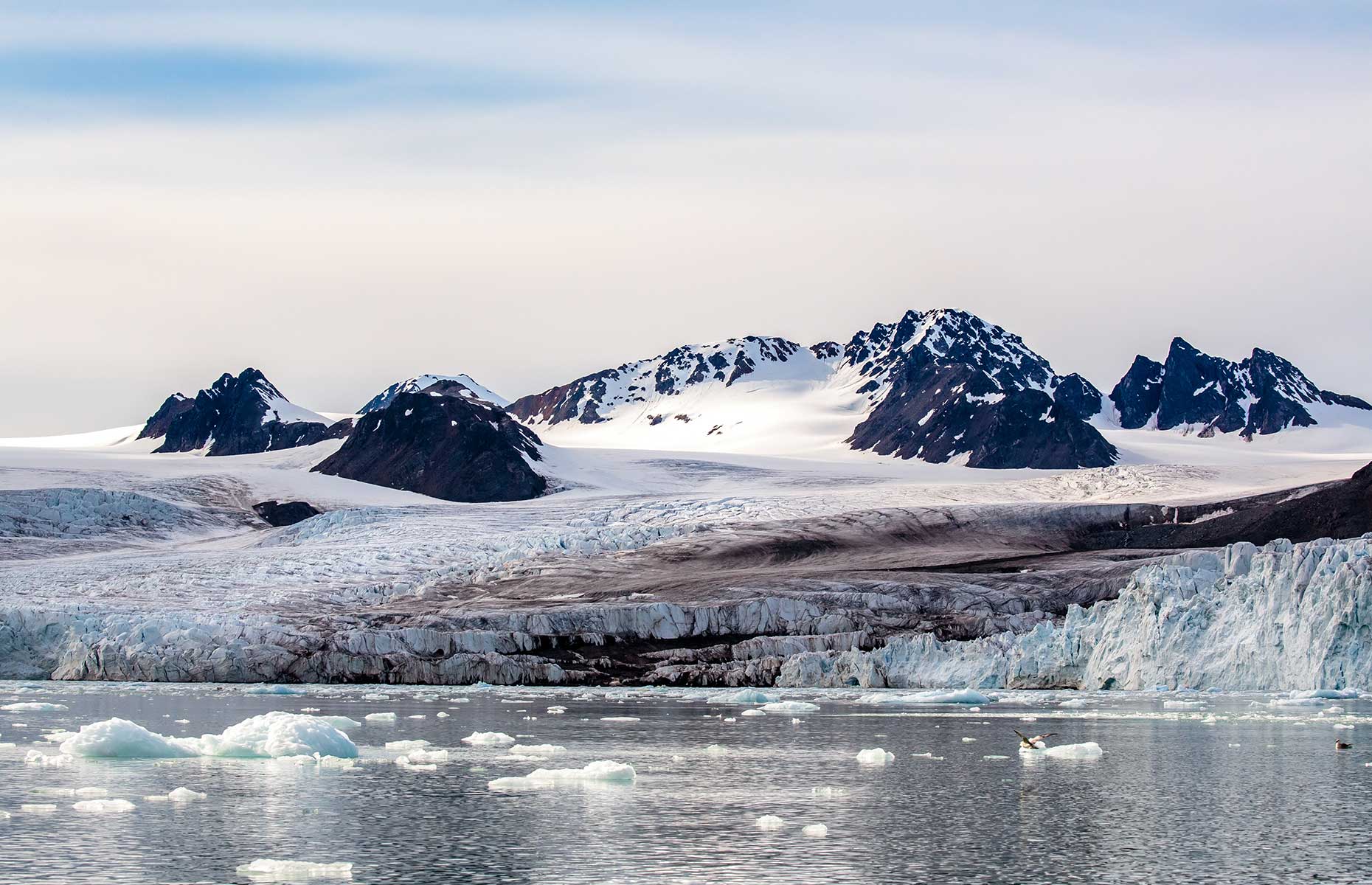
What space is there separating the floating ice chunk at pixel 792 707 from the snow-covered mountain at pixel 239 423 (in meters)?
150

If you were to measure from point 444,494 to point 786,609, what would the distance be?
71.6 metres

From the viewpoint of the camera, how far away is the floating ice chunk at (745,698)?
45250mm

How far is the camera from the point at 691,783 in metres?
24.7

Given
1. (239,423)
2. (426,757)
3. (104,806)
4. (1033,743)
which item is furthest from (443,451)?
(104,806)

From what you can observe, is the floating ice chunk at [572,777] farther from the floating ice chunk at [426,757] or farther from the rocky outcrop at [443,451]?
the rocky outcrop at [443,451]

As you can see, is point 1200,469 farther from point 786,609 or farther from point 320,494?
point 320,494

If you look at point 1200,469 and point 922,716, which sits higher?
point 1200,469

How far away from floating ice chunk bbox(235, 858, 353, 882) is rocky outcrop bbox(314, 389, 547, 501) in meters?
106

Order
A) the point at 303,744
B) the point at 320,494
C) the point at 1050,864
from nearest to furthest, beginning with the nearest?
1. the point at 1050,864
2. the point at 303,744
3. the point at 320,494

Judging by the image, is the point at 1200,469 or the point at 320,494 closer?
the point at 1200,469

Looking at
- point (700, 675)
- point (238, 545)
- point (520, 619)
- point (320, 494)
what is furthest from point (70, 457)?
point (700, 675)

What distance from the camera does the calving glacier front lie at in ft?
151

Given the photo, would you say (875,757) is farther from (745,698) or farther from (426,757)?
(745,698)

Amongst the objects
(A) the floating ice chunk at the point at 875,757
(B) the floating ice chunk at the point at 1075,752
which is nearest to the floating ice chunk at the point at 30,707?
(A) the floating ice chunk at the point at 875,757
